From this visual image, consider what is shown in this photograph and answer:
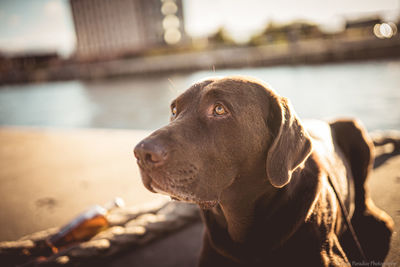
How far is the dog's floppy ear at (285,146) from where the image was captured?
5.02ft

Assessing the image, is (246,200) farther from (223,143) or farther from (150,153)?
(150,153)

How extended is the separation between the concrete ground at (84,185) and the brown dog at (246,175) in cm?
66

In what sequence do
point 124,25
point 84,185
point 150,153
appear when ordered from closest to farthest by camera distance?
point 150,153
point 84,185
point 124,25

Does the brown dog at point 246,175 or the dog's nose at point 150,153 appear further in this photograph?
the brown dog at point 246,175

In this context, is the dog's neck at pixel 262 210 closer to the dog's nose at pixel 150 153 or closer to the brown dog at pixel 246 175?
the brown dog at pixel 246 175

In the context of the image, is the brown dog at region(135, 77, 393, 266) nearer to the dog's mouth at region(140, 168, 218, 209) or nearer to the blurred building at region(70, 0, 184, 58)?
the dog's mouth at region(140, 168, 218, 209)

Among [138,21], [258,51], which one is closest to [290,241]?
[258,51]

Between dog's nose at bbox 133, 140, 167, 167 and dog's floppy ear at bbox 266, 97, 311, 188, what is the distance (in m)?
0.61

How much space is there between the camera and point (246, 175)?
166cm

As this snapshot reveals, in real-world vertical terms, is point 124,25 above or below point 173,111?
above

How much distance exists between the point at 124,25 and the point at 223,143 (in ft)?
307

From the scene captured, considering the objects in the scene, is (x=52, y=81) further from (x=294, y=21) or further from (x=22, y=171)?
(x=22, y=171)

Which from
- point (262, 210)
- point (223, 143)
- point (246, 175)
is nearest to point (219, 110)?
point (223, 143)

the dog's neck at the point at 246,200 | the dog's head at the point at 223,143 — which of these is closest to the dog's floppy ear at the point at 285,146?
the dog's head at the point at 223,143
